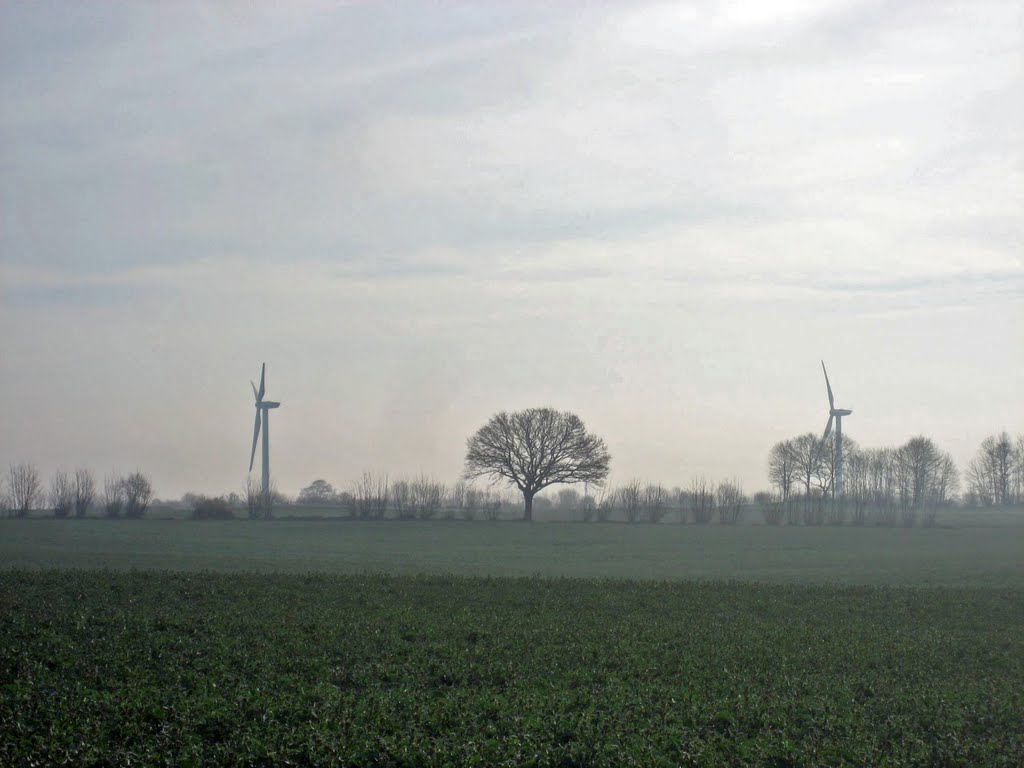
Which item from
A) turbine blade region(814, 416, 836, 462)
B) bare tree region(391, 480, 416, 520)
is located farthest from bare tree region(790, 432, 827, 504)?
bare tree region(391, 480, 416, 520)

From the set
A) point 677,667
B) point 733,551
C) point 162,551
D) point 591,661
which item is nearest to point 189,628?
point 591,661

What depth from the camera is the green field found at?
14.6 metres

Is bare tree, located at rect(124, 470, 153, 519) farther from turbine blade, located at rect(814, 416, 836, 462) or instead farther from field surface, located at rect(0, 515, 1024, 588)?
turbine blade, located at rect(814, 416, 836, 462)

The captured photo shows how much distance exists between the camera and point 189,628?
74.2 ft

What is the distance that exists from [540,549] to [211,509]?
38.5m

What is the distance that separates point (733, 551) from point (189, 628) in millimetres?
45702

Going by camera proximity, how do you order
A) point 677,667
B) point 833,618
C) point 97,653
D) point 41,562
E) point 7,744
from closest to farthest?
1. point 7,744
2. point 97,653
3. point 677,667
4. point 833,618
5. point 41,562

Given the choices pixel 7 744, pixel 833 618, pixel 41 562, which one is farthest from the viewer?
pixel 41 562

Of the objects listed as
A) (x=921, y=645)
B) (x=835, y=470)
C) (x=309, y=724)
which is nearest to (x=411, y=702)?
(x=309, y=724)

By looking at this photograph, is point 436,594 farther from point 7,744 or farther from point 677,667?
point 7,744

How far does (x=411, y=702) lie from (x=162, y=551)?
3822 centimetres

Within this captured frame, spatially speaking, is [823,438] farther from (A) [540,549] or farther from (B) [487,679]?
(B) [487,679]

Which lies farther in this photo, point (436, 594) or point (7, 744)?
point (436, 594)

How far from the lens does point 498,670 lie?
19875 mm
